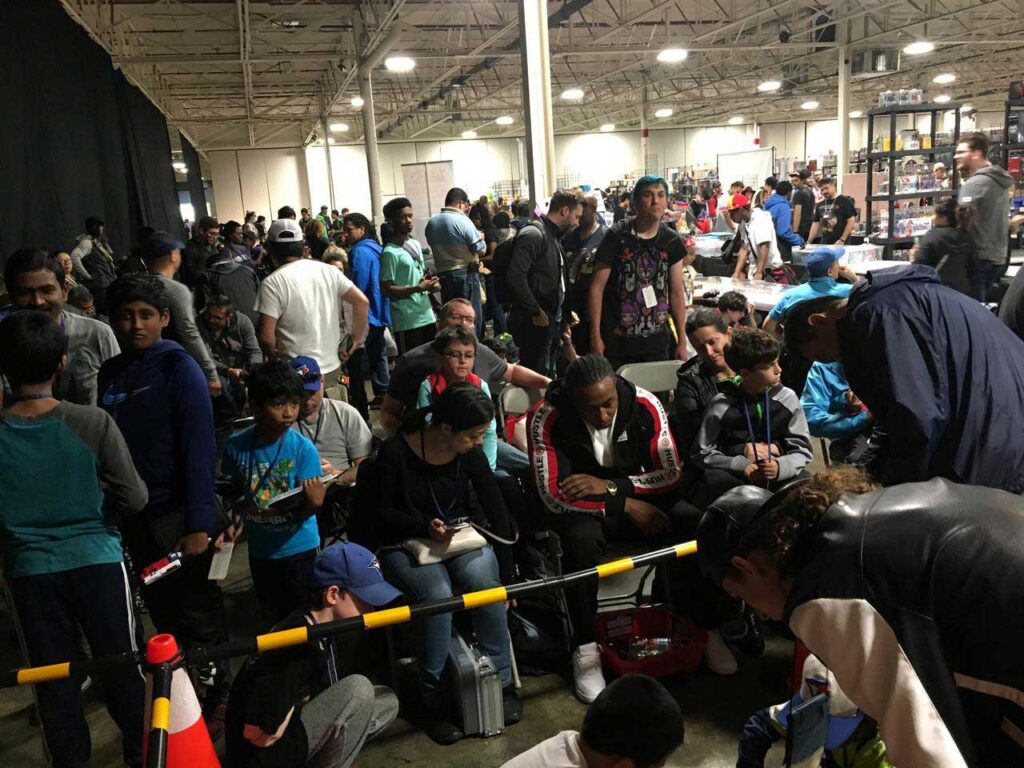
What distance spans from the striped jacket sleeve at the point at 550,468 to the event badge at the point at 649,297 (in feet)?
4.70

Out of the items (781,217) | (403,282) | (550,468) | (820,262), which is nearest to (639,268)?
(820,262)

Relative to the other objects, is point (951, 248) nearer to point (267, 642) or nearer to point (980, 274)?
point (980, 274)

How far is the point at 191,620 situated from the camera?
275 cm

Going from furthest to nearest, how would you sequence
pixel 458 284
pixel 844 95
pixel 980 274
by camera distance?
pixel 844 95
pixel 458 284
pixel 980 274

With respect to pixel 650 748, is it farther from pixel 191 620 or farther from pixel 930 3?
pixel 930 3

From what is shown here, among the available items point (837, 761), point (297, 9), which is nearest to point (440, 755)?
point (837, 761)

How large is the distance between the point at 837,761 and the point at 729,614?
140cm

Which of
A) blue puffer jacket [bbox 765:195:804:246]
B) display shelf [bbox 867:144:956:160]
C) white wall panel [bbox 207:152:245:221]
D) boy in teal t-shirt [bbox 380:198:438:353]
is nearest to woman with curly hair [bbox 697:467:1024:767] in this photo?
boy in teal t-shirt [bbox 380:198:438:353]

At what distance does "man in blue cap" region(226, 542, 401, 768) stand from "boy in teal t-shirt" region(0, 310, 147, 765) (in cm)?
43

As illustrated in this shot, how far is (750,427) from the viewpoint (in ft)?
10.7

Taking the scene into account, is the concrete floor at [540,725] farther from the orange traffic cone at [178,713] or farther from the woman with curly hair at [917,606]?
the woman with curly hair at [917,606]

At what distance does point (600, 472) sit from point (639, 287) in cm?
152

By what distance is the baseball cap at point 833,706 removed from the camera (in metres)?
1.63

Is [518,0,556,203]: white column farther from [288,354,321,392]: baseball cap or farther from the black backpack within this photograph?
[288,354,321,392]: baseball cap
